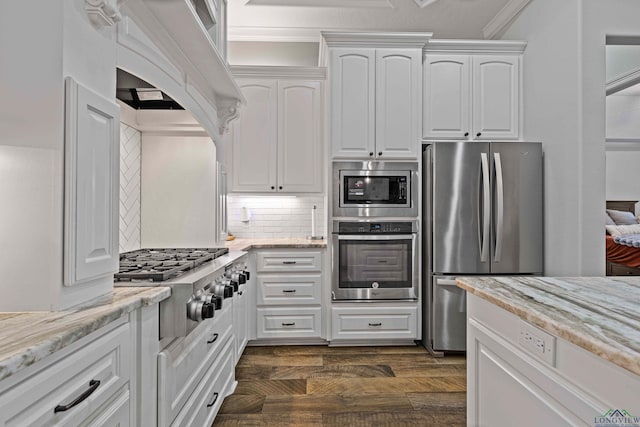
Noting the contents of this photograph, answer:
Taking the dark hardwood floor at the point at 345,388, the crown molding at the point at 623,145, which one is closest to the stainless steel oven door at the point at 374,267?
the dark hardwood floor at the point at 345,388

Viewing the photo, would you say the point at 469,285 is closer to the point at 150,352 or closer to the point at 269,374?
the point at 150,352

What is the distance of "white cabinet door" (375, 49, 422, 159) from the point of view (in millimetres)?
3408

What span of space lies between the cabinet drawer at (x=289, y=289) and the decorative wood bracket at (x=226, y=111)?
4.45 ft

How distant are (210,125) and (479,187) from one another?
2145 mm

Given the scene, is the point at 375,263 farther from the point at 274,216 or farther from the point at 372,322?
the point at 274,216

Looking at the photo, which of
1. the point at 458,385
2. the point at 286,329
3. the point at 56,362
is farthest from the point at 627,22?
the point at 56,362

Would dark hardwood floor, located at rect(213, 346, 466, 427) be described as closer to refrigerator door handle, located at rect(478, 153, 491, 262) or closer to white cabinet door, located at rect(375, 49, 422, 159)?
refrigerator door handle, located at rect(478, 153, 491, 262)

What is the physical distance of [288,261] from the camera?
344cm

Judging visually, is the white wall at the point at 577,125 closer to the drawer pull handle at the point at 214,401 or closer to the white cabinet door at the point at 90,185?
the drawer pull handle at the point at 214,401

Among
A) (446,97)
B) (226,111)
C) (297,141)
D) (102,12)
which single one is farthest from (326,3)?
(102,12)

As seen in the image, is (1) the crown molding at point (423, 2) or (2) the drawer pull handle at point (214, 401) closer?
(2) the drawer pull handle at point (214, 401)

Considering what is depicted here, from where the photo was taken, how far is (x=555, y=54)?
3.06 metres

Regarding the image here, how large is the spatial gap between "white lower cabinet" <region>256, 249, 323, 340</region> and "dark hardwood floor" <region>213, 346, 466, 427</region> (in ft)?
0.55

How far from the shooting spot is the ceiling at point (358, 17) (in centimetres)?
351
